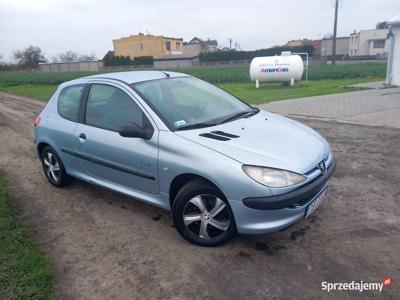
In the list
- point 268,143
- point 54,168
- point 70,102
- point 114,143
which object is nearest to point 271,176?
point 268,143

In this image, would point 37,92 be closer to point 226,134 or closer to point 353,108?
point 353,108

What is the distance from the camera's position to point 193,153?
3.11m

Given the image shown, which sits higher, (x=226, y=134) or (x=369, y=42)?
(x=369, y=42)

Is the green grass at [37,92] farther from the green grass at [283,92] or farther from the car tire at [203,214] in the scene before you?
the car tire at [203,214]

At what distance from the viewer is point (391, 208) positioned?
387 cm

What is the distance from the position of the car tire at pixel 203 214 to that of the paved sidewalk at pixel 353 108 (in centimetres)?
631

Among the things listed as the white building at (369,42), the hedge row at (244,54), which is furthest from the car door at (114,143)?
the white building at (369,42)

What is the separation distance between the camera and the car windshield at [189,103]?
3.58m

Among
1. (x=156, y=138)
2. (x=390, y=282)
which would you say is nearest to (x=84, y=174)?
(x=156, y=138)

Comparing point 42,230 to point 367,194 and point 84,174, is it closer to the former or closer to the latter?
point 84,174

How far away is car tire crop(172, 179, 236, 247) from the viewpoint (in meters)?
3.09

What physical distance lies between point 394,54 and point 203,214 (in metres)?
16.2

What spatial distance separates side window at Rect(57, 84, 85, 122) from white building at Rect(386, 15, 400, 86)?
1559 cm

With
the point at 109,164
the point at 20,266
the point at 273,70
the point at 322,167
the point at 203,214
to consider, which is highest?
the point at 273,70
